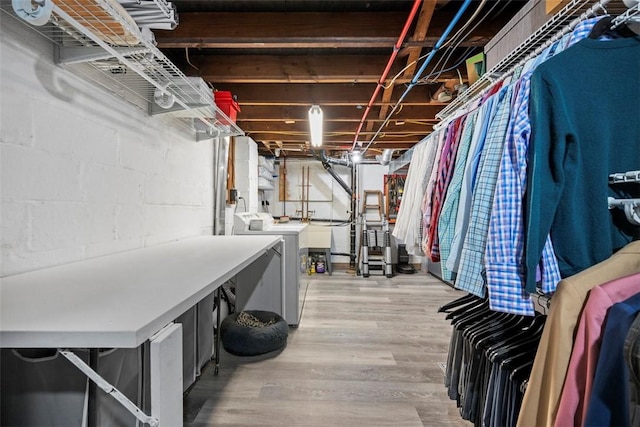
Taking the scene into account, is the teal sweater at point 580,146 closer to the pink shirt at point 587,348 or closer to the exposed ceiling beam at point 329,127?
the pink shirt at point 587,348

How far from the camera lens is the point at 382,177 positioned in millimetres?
6105

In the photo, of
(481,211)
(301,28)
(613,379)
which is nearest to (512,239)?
(481,211)

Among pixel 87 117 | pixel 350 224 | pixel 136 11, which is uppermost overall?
pixel 136 11

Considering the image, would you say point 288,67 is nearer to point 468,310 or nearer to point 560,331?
point 468,310

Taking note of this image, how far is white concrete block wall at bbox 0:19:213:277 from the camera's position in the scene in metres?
1.06

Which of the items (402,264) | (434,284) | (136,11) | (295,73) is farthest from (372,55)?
(402,264)

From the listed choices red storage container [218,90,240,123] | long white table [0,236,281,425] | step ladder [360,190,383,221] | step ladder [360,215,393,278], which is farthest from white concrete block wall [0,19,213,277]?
step ladder [360,190,383,221]

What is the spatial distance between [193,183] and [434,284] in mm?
3781

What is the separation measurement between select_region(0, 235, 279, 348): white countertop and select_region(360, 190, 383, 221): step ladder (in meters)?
4.78

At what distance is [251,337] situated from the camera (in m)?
2.21

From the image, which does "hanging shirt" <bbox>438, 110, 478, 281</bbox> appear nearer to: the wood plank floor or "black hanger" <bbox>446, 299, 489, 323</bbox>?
"black hanger" <bbox>446, 299, 489, 323</bbox>

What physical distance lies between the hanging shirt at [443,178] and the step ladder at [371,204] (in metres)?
4.48

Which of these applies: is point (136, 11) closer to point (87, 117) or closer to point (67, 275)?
point (87, 117)

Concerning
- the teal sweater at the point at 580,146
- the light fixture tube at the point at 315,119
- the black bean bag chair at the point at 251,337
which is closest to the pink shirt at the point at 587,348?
the teal sweater at the point at 580,146
